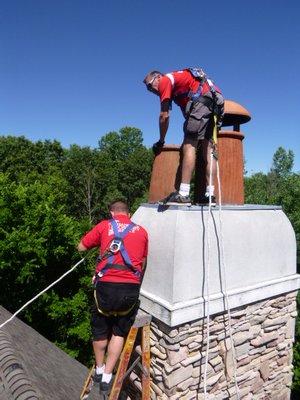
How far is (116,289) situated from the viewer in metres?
3.72

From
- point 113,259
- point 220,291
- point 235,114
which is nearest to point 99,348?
point 113,259

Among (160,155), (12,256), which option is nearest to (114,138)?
(12,256)

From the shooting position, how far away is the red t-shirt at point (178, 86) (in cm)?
412

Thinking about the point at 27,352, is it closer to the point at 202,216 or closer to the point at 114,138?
the point at 202,216

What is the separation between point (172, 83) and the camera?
417 centimetres

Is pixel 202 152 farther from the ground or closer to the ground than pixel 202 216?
farther from the ground

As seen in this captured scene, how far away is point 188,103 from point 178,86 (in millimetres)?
259

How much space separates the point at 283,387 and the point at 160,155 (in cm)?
398

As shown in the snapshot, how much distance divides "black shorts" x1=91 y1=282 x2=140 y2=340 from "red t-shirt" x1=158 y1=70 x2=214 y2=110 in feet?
7.85

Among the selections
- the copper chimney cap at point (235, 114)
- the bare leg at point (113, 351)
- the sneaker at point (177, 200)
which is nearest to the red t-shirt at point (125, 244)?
the sneaker at point (177, 200)

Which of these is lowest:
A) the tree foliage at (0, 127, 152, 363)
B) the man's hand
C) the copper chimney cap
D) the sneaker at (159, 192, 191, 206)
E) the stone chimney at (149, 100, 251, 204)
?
the tree foliage at (0, 127, 152, 363)

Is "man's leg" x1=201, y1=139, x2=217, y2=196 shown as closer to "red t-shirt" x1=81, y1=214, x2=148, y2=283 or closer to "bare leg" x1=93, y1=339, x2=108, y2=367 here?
"red t-shirt" x1=81, y1=214, x2=148, y2=283

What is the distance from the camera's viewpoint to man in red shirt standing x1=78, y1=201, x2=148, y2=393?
3.74 meters

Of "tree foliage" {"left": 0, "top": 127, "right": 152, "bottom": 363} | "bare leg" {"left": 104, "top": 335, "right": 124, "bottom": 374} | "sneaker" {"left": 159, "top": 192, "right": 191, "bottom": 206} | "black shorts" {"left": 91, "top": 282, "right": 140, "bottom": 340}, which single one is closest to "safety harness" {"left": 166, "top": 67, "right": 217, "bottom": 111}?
"sneaker" {"left": 159, "top": 192, "right": 191, "bottom": 206}
